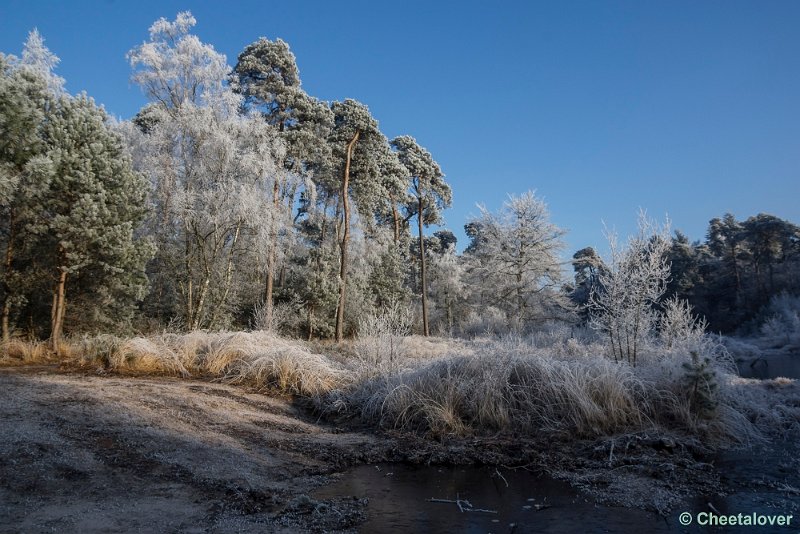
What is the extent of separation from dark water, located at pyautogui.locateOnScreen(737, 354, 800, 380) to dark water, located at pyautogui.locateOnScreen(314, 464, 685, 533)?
14.1 metres

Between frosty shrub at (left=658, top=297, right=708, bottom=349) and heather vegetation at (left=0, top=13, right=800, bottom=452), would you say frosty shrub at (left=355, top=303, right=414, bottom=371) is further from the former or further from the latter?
frosty shrub at (left=658, top=297, right=708, bottom=349)

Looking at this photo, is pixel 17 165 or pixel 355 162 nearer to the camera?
pixel 17 165

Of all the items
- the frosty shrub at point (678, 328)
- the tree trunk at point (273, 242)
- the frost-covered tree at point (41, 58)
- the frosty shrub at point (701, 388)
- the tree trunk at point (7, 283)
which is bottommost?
the frosty shrub at point (701, 388)

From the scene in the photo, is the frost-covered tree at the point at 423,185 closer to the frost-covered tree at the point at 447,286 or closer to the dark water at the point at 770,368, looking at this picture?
the frost-covered tree at the point at 447,286

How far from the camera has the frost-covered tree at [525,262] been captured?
81.1 feet

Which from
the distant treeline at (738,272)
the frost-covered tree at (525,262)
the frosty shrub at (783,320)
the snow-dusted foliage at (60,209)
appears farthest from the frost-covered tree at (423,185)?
the frosty shrub at (783,320)

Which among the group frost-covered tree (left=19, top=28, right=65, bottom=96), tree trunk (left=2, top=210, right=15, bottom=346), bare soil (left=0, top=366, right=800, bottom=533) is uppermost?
frost-covered tree (left=19, top=28, right=65, bottom=96)

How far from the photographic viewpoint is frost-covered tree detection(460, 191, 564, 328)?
24719mm

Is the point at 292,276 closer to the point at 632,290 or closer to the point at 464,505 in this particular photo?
the point at 632,290

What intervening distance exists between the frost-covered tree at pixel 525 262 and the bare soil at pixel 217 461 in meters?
18.3

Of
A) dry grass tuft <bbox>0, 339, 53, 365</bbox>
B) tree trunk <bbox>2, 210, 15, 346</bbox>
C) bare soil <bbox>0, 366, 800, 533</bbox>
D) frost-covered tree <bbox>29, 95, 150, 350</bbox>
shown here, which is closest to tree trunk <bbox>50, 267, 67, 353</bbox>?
frost-covered tree <bbox>29, 95, 150, 350</bbox>

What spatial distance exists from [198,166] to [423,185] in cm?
1617

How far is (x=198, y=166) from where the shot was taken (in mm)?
16625

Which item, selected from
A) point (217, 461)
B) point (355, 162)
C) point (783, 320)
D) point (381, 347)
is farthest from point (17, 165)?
point (783, 320)
